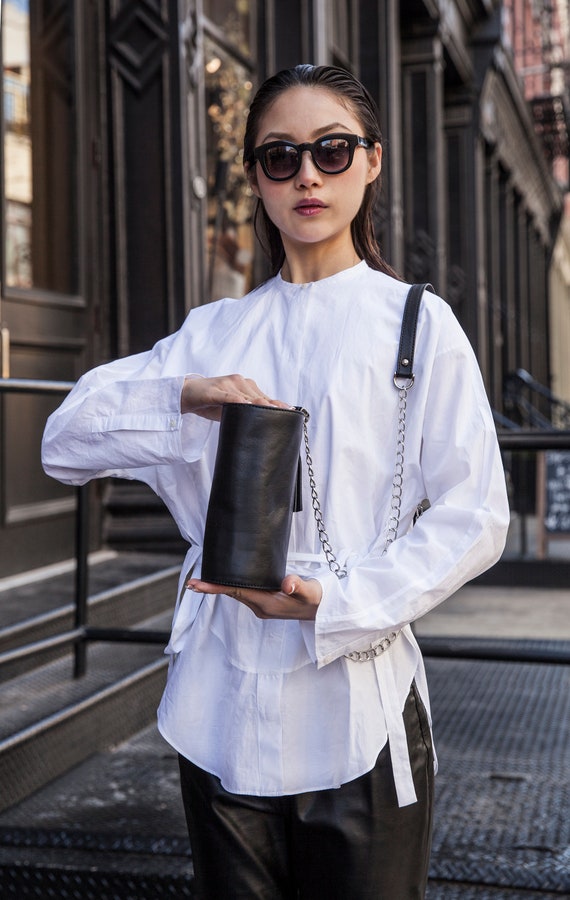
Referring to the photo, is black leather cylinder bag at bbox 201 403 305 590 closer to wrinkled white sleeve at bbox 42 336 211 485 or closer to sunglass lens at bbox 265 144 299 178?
wrinkled white sleeve at bbox 42 336 211 485

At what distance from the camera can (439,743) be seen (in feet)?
12.3

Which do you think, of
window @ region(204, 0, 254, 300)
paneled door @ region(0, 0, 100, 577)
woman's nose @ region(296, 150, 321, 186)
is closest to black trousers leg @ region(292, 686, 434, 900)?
woman's nose @ region(296, 150, 321, 186)

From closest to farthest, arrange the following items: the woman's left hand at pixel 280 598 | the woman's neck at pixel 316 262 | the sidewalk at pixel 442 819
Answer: the woman's left hand at pixel 280 598 → the woman's neck at pixel 316 262 → the sidewalk at pixel 442 819

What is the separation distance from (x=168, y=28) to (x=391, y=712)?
14.3ft

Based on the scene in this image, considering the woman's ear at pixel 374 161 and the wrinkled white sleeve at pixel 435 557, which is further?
the woman's ear at pixel 374 161

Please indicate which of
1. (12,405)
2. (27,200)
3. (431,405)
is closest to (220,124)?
(27,200)

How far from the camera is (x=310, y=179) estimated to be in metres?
1.56

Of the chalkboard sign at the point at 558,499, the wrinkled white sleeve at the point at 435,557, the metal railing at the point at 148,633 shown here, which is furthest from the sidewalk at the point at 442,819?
the chalkboard sign at the point at 558,499

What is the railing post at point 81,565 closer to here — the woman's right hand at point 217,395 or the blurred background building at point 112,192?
the blurred background building at point 112,192

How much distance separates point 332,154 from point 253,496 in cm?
50

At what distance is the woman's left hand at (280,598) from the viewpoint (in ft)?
4.65

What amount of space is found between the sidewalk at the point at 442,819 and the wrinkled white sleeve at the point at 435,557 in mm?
1400

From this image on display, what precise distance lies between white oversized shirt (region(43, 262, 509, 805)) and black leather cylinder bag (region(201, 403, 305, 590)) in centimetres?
9

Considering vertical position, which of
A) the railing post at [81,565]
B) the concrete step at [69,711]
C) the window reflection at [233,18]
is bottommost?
the concrete step at [69,711]
